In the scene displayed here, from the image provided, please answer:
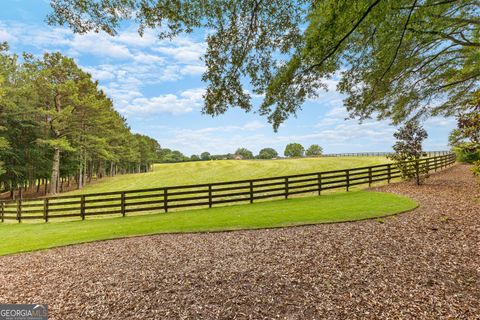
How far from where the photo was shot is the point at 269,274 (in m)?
4.45

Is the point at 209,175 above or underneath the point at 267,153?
underneath

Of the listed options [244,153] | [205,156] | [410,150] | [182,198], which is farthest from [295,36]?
[205,156]

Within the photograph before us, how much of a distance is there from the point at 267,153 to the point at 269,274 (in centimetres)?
10407

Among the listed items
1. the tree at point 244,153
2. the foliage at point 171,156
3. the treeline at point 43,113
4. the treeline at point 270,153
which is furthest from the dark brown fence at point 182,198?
the tree at point 244,153

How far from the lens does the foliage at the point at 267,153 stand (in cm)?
10631

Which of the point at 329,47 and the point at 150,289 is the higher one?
the point at 329,47

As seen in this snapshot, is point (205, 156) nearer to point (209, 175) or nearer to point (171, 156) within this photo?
point (171, 156)

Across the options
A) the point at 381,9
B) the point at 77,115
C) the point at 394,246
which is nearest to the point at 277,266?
the point at 394,246

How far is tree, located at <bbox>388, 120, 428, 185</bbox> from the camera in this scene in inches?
564

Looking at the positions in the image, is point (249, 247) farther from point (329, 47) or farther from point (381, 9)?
point (381, 9)

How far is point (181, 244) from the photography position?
6.66m

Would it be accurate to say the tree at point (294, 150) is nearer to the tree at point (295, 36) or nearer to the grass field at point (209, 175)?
the grass field at point (209, 175)

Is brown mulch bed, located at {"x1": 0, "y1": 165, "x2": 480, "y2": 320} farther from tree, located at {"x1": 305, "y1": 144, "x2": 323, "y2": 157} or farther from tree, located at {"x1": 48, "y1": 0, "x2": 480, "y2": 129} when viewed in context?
tree, located at {"x1": 305, "y1": 144, "x2": 323, "y2": 157}

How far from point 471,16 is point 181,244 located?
42.5ft
